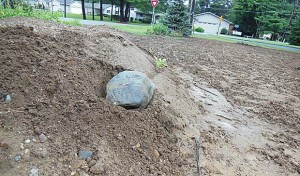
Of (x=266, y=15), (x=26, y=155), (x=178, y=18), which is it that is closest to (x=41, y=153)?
(x=26, y=155)

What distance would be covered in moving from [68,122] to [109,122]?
410 millimetres

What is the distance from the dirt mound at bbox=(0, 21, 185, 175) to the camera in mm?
2100

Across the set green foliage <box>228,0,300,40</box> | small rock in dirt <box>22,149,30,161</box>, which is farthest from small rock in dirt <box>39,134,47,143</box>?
green foliage <box>228,0,300,40</box>

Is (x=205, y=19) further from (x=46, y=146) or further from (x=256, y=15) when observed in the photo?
(x=46, y=146)

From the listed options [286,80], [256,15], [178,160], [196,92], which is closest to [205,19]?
[256,15]

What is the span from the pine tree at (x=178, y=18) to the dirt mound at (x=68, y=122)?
12704 millimetres

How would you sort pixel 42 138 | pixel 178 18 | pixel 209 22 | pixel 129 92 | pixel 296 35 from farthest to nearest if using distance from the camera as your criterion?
pixel 209 22 → pixel 296 35 → pixel 178 18 → pixel 129 92 → pixel 42 138

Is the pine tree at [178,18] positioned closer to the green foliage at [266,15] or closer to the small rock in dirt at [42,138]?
the small rock in dirt at [42,138]

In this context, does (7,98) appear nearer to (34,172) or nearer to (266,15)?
(34,172)

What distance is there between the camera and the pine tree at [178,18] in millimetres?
15125

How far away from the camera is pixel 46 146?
2.14 metres

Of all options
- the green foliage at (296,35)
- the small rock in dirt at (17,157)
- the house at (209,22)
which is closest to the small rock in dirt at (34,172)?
the small rock in dirt at (17,157)

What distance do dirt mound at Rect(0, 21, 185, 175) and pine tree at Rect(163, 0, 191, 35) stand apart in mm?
12704

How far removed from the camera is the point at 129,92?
292 cm
